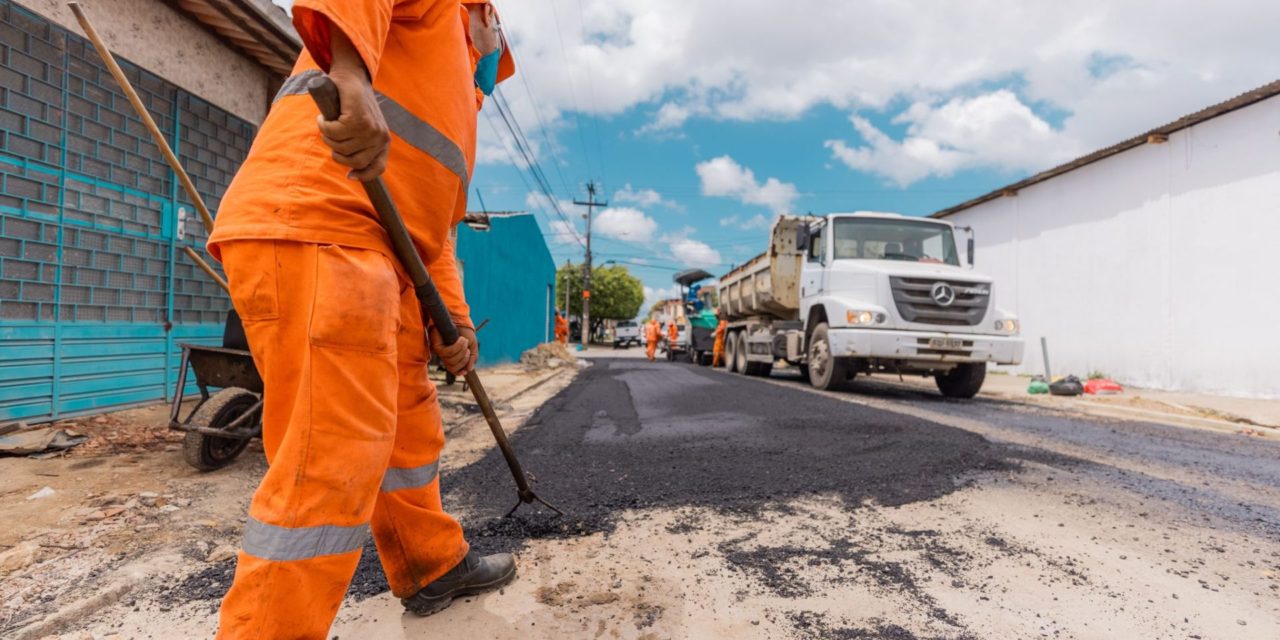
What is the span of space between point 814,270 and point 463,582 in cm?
802

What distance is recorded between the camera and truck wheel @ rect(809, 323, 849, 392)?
8.47m

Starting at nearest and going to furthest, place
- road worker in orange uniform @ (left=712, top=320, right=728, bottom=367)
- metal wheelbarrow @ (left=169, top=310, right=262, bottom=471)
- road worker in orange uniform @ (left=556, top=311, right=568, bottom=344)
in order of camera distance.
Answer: metal wheelbarrow @ (left=169, top=310, right=262, bottom=471) → road worker in orange uniform @ (left=712, top=320, right=728, bottom=367) → road worker in orange uniform @ (left=556, top=311, right=568, bottom=344)

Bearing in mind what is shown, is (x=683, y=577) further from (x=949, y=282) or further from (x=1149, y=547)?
(x=949, y=282)

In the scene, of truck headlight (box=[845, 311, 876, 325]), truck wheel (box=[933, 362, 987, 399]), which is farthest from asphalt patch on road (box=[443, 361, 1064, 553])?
truck wheel (box=[933, 362, 987, 399])

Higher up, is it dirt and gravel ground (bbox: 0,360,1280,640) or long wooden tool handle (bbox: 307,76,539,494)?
long wooden tool handle (bbox: 307,76,539,494)

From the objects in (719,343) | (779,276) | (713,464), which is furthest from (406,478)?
(719,343)

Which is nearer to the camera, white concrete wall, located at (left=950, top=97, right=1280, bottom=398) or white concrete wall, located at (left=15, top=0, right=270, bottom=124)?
white concrete wall, located at (left=15, top=0, right=270, bottom=124)

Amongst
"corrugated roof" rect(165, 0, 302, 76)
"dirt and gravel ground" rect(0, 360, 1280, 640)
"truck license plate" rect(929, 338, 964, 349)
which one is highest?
"corrugated roof" rect(165, 0, 302, 76)

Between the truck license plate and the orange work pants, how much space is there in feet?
24.4

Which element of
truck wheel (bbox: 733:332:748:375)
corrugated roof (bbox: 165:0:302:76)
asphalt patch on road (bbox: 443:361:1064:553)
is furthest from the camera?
truck wheel (bbox: 733:332:748:375)

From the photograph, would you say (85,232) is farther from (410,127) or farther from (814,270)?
(814,270)

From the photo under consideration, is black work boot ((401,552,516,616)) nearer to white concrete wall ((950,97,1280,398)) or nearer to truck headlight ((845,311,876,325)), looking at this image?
truck headlight ((845,311,876,325))

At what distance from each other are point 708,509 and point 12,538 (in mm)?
2777

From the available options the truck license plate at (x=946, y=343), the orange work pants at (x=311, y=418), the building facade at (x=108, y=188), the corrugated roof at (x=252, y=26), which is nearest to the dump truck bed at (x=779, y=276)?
the truck license plate at (x=946, y=343)
